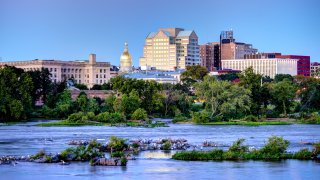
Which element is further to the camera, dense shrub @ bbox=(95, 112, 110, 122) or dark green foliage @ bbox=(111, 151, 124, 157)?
dense shrub @ bbox=(95, 112, 110, 122)

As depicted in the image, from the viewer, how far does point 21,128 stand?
10856 centimetres

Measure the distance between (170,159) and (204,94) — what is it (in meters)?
58.2

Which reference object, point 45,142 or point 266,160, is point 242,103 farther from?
point 266,160

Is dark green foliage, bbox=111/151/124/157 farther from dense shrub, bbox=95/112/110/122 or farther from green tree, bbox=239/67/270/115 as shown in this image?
green tree, bbox=239/67/270/115

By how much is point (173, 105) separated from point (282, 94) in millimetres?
18258

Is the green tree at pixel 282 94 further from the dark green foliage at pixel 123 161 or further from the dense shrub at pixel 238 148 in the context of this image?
the dark green foliage at pixel 123 161

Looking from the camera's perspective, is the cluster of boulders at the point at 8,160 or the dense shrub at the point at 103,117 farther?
the dense shrub at the point at 103,117

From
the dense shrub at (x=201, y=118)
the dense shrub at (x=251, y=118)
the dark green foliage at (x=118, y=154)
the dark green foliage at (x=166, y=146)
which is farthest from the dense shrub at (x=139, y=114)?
the dark green foliage at (x=118, y=154)

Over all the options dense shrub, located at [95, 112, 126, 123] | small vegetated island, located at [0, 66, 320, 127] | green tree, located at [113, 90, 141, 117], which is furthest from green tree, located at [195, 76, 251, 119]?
dense shrub, located at [95, 112, 126, 123]

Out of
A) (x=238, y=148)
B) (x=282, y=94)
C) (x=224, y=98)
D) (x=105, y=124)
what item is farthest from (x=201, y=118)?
(x=238, y=148)

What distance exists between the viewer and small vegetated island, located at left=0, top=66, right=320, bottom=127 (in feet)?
392

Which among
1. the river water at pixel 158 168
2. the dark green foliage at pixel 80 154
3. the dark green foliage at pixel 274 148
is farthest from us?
the dark green foliage at pixel 274 148

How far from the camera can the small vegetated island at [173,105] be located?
11956cm

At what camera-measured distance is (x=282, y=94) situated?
424ft
